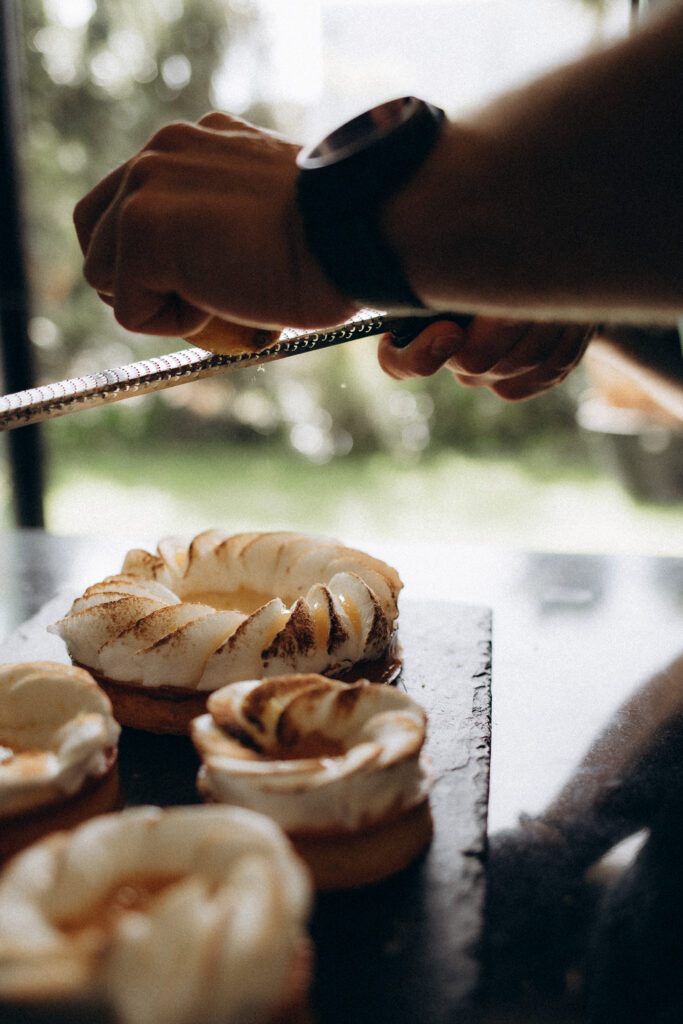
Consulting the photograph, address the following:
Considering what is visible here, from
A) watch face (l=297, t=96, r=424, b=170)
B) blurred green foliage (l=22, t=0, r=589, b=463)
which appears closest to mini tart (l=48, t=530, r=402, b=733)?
watch face (l=297, t=96, r=424, b=170)

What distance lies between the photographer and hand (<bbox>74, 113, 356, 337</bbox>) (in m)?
1.08

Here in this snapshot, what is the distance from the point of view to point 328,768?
0.89 metres

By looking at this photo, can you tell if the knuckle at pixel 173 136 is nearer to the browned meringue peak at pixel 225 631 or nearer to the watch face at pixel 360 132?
the watch face at pixel 360 132

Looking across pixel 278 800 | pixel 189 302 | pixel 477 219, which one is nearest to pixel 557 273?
pixel 477 219

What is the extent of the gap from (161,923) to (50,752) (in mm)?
439

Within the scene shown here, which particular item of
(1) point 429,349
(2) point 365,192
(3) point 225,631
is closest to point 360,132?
(2) point 365,192

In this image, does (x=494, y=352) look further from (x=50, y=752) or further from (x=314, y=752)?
(x=50, y=752)

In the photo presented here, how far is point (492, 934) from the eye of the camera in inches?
34.8

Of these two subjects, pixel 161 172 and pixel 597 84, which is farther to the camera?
pixel 161 172

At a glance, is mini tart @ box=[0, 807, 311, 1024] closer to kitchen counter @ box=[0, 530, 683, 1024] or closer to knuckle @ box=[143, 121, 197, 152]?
kitchen counter @ box=[0, 530, 683, 1024]

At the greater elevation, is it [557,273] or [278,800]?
[557,273]

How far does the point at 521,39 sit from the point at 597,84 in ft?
15.6

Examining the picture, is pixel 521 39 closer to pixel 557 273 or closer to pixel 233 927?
pixel 557 273

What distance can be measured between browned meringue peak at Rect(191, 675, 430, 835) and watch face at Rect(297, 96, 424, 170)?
22.7 inches
